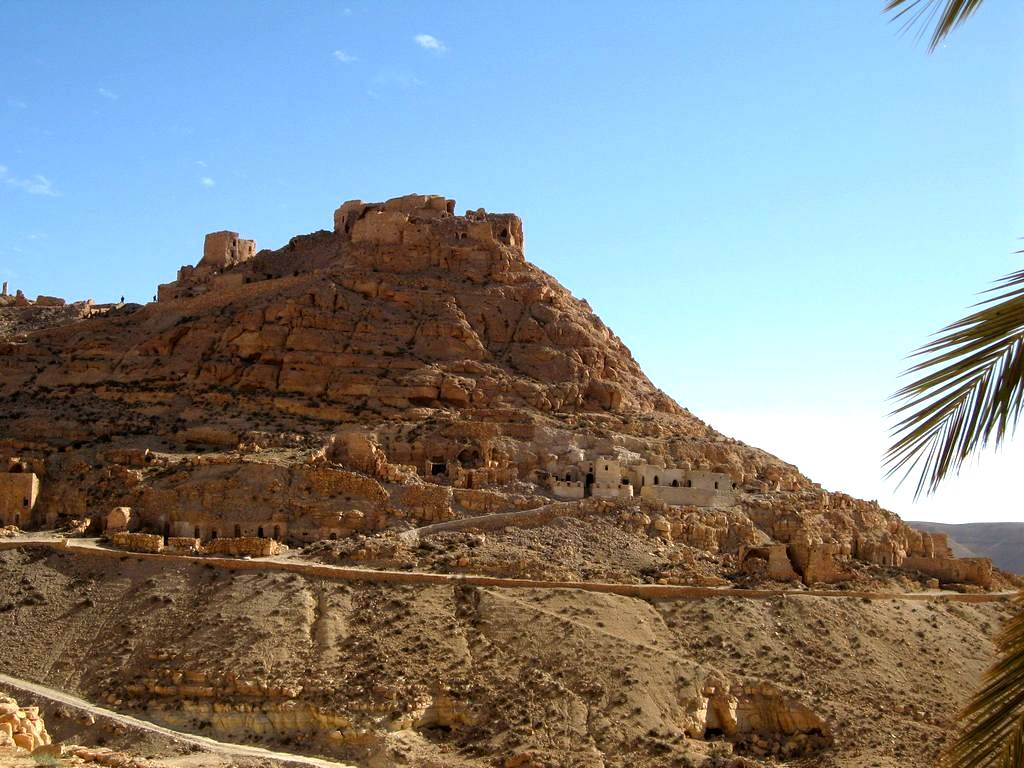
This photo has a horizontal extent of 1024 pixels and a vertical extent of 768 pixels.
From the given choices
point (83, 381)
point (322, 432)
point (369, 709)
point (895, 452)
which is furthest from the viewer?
point (83, 381)

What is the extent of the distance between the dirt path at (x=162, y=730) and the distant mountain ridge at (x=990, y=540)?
7989 centimetres

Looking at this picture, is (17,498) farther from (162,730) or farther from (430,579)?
(162,730)

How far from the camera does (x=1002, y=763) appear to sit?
6.57 metres

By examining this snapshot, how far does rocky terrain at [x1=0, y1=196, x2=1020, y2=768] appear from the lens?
3803 cm

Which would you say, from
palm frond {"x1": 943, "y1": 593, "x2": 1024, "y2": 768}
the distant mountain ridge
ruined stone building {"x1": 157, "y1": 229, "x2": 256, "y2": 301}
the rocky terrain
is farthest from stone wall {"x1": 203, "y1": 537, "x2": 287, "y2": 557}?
the distant mountain ridge

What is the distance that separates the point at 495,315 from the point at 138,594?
28.6 metres

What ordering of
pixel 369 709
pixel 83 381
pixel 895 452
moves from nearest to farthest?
pixel 895 452 → pixel 369 709 → pixel 83 381

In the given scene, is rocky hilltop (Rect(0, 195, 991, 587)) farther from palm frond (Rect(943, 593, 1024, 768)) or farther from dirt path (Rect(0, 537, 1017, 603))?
palm frond (Rect(943, 593, 1024, 768))

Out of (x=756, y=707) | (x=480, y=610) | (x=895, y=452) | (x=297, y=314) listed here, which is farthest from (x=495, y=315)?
(x=895, y=452)

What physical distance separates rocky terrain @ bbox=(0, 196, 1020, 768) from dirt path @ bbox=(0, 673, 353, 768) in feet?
2.24

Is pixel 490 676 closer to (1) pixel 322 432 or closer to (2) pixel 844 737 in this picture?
(2) pixel 844 737

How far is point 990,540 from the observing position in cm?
11719

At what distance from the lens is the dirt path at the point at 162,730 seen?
1364 inches

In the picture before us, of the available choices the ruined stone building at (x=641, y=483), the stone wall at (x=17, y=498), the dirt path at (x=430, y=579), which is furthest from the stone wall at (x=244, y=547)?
the ruined stone building at (x=641, y=483)
